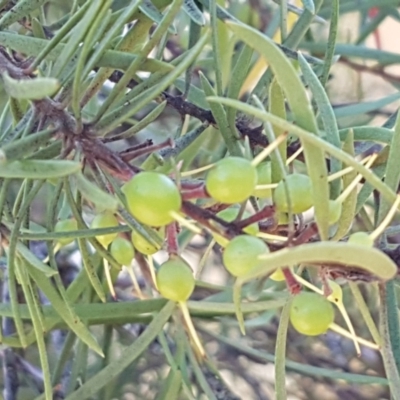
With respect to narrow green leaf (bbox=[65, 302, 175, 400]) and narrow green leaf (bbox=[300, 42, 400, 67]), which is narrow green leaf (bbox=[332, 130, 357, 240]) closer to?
narrow green leaf (bbox=[65, 302, 175, 400])

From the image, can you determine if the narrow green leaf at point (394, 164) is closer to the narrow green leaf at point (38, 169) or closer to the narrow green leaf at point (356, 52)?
the narrow green leaf at point (38, 169)

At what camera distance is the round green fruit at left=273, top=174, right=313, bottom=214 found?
20 centimetres

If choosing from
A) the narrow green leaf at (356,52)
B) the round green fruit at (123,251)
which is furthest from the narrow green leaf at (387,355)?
the narrow green leaf at (356,52)

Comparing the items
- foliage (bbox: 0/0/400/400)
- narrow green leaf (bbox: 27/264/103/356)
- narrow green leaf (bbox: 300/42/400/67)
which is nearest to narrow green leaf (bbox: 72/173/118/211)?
foliage (bbox: 0/0/400/400)

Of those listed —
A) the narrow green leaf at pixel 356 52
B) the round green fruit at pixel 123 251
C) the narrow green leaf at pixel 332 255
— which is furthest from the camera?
the narrow green leaf at pixel 356 52

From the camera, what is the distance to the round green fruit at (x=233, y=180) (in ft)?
0.58

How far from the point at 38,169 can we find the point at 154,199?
0.14ft

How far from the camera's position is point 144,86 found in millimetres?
249

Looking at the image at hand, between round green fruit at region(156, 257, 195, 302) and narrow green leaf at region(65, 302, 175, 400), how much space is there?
9 centimetres

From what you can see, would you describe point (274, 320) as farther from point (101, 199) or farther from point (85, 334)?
Result: point (101, 199)

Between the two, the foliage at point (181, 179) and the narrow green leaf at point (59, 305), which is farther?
the narrow green leaf at point (59, 305)

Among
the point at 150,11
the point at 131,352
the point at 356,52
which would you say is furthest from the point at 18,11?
the point at 356,52

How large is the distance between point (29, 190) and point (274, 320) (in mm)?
546

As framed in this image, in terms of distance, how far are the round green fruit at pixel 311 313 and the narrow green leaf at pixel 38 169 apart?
0.28 ft
